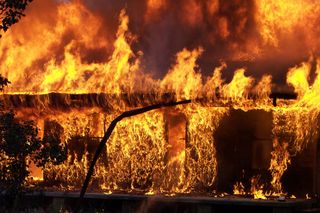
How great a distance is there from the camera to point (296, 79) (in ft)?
51.7

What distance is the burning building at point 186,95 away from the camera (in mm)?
16391

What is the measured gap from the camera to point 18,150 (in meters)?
11.2

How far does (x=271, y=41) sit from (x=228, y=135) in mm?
2658

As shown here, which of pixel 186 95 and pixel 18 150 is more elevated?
pixel 186 95

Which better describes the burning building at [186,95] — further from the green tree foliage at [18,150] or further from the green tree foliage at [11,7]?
the green tree foliage at [11,7]

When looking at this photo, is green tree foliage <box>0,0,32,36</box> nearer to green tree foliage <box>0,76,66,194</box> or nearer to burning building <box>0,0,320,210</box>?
green tree foliage <box>0,76,66,194</box>

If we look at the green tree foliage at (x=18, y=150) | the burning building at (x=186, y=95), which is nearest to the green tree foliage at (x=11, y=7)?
the green tree foliage at (x=18, y=150)

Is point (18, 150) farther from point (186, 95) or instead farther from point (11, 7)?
point (186, 95)

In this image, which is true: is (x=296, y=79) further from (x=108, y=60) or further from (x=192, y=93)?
(x=108, y=60)

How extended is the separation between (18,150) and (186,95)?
20.2 ft

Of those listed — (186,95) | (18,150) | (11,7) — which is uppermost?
(11,7)

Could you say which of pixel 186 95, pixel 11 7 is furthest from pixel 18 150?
pixel 186 95

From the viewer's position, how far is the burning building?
16.4m

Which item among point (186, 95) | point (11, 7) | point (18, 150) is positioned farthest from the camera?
point (186, 95)
